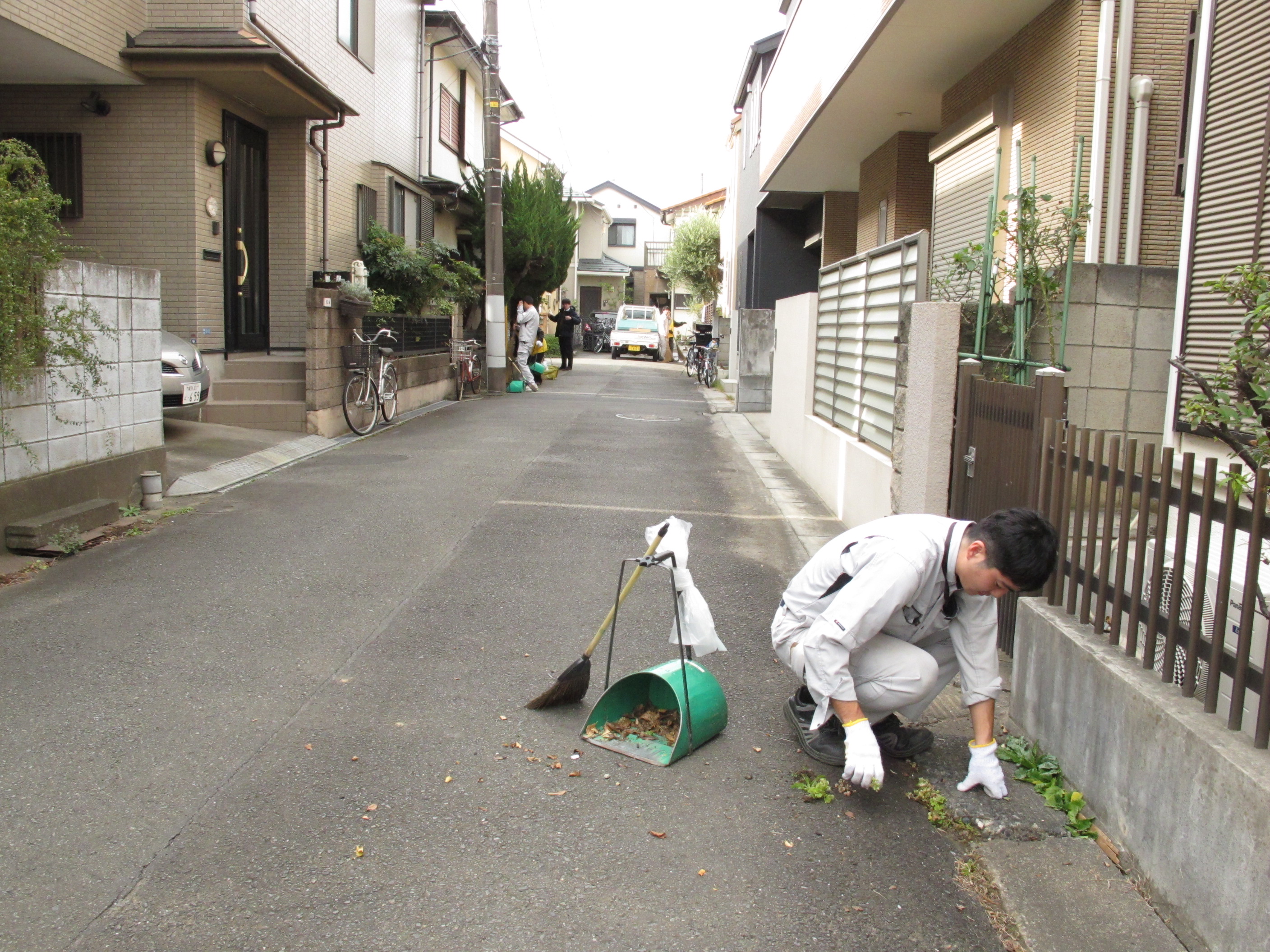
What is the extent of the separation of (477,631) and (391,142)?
15.0m

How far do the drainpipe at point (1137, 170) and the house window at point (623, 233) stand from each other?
55534mm

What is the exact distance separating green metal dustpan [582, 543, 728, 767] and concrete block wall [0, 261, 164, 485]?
4.40 meters

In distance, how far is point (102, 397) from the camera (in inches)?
290

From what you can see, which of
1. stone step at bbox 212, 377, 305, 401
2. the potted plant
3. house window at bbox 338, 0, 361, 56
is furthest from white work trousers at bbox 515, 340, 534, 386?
stone step at bbox 212, 377, 305, 401

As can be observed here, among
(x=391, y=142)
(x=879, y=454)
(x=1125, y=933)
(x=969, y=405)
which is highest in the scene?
(x=391, y=142)

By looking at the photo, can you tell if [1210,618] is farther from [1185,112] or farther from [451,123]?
[451,123]

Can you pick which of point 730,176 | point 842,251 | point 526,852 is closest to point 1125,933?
point 526,852

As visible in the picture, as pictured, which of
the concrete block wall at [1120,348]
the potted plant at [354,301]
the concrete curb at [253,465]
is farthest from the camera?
the potted plant at [354,301]

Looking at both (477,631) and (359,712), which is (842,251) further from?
(359,712)

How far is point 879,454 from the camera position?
25.1 feet

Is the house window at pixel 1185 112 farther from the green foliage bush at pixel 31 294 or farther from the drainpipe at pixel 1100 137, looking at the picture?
the green foliage bush at pixel 31 294

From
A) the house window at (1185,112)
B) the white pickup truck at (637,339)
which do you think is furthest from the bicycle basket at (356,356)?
the white pickup truck at (637,339)

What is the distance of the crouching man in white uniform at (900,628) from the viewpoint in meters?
3.45

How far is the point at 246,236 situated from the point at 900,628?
12.1 m
